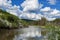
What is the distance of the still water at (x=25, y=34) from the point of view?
3.99 metres

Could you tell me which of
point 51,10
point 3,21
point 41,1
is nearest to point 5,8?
point 3,21

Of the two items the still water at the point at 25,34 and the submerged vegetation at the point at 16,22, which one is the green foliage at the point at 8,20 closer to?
the submerged vegetation at the point at 16,22

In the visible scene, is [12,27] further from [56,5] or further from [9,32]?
[56,5]

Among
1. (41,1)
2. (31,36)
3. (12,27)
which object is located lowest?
(31,36)

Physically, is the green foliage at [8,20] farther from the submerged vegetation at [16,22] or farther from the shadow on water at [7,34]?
the shadow on water at [7,34]

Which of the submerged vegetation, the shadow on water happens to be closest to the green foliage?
the submerged vegetation

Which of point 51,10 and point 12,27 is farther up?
point 51,10

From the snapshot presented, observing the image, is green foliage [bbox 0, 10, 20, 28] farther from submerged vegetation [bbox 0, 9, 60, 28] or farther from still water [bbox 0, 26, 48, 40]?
still water [bbox 0, 26, 48, 40]

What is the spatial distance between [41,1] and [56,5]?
0.43 metres

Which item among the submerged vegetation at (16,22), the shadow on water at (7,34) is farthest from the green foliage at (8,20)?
the shadow on water at (7,34)

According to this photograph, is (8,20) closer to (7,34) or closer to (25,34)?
(7,34)

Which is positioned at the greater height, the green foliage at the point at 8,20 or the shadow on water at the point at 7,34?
the green foliage at the point at 8,20

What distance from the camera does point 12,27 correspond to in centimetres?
400

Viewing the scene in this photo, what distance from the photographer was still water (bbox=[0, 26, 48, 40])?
3.99m
